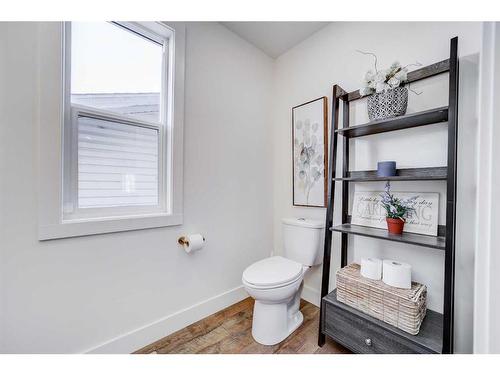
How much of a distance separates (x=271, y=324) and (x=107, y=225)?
119cm

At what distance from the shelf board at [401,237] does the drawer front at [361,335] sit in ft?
1.55

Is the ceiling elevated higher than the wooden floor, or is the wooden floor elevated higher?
the ceiling

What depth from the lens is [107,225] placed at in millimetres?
1182

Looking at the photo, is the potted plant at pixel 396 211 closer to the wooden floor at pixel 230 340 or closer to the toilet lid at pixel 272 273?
the toilet lid at pixel 272 273

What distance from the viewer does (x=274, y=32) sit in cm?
178

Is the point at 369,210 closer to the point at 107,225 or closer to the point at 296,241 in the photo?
the point at 296,241

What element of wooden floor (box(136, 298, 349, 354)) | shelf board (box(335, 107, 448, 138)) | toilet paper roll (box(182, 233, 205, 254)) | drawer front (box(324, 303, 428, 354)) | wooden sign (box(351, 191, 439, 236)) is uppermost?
shelf board (box(335, 107, 448, 138))

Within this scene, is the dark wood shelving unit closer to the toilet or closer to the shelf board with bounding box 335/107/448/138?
the shelf board with bounding box 335/107/448/138

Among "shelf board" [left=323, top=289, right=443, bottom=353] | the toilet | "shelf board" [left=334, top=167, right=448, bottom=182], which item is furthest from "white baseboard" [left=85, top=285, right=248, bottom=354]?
"shelf board" [left=334, top=167, right=448, bottom=182]

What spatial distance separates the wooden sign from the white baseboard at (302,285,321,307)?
2.50ft

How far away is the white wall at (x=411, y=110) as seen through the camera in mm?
1074

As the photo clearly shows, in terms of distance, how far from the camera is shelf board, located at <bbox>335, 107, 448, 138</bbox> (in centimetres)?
105

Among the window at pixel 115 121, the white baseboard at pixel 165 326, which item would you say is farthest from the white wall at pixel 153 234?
the window at pixel 115 121
